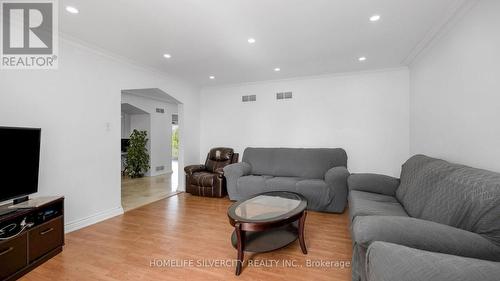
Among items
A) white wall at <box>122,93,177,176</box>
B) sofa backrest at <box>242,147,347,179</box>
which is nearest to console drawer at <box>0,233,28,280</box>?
sofa backrest at <box>242,147,347,179</box>

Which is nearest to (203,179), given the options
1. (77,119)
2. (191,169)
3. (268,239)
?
(191,169)

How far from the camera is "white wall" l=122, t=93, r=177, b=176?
22.0 feet

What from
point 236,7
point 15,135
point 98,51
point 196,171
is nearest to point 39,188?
point 15,135

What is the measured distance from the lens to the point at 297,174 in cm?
413

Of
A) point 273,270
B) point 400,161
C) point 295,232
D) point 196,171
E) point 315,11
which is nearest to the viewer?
point 273,270

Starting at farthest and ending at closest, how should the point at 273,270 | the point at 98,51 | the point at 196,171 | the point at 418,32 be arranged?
the point at 196,171
the point at 98,51
the point at 418,32
the point at 273,270

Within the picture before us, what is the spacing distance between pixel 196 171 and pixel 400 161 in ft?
13.1

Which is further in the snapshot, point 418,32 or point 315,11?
point 418,32

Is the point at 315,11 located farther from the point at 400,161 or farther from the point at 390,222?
the point at 400,161

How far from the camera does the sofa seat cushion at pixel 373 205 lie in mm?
2037

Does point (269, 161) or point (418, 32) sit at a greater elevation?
point (418, 32)

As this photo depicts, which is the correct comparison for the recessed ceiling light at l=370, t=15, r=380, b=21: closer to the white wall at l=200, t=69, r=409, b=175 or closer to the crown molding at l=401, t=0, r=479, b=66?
the crown molding at l=401, t=0, r=479, b=66

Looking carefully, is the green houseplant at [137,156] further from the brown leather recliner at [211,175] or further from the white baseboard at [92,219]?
the white baseboard at [92,219]

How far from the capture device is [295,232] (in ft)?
7.98
